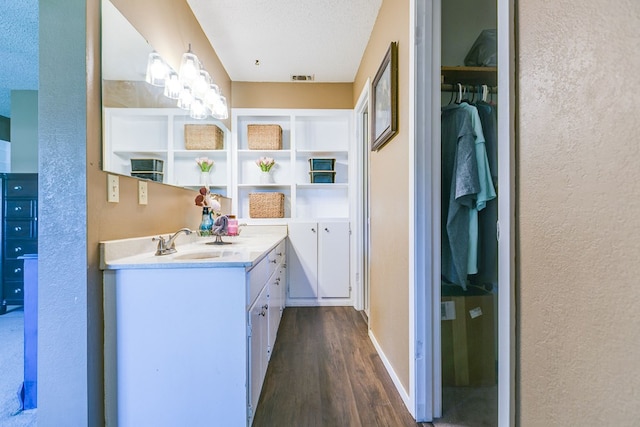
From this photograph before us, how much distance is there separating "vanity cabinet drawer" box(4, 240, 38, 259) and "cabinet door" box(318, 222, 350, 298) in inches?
127

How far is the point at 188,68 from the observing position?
180 centimetres

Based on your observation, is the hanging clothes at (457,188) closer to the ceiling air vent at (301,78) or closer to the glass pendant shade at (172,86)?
the glass pendant shade at (172,86)

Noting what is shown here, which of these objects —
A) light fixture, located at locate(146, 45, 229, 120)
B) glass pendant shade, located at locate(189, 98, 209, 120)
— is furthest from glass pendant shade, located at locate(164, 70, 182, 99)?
glass pendant shade, located at locate(189, 98, 209, 120)

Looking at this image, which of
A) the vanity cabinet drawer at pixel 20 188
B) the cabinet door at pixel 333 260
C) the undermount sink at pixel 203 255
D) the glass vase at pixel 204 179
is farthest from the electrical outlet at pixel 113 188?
the vanity cabinet drawer at pixel 20 188

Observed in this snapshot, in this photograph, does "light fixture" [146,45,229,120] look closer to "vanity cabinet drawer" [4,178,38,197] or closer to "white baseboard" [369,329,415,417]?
"white baseboard" [369,329,415,417]

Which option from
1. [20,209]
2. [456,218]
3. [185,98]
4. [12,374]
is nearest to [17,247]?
[20,209]

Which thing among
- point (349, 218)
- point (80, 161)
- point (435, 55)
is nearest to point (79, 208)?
point (80, 161)

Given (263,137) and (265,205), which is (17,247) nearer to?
(265,205)

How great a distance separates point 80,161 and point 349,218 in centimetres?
240

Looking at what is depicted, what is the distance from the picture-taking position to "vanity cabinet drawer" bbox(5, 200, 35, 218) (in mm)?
3041

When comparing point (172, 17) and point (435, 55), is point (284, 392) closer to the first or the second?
point (435, 55)

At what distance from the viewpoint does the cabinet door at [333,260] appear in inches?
120

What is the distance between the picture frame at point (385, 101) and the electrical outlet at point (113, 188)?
1.46 metres

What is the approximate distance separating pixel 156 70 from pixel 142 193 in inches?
27.1
